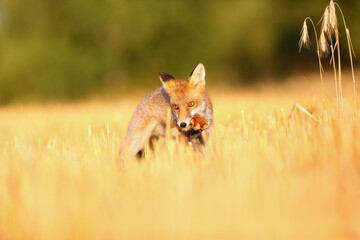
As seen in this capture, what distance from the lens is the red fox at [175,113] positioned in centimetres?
520

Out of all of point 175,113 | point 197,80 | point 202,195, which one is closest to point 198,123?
point 175,113

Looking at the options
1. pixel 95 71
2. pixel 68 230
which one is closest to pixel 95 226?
pixel 68 230

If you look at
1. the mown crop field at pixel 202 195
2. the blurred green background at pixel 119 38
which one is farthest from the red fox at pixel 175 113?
the blurred green background at pixel 119 38

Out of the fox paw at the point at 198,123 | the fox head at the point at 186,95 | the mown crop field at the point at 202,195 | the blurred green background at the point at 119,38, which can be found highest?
the blurred green background at the point at 119,38

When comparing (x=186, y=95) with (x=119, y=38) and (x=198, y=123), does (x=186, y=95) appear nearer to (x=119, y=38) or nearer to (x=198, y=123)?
(x=198, y=123)

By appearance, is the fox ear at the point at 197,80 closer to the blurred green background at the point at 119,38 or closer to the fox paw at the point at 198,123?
Result: the fox paw at the point at 198,123

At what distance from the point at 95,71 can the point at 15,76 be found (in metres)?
4.31

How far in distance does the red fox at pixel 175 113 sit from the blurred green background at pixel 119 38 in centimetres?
1438

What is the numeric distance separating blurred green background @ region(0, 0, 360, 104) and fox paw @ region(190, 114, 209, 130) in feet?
48.6

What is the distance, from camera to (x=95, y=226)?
2707mm

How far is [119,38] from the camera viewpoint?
2039 cm

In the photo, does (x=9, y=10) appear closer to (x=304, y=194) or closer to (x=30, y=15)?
(x=30, y=15)

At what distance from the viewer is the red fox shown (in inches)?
205

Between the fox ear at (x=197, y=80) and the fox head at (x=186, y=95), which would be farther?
the fox ear at (x=197, y=80)
